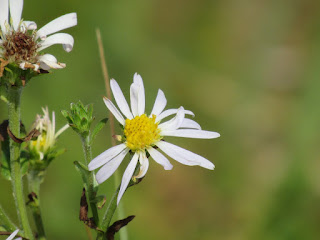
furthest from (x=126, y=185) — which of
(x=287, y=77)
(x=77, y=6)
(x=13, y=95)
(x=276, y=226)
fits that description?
(x=287, y=77)

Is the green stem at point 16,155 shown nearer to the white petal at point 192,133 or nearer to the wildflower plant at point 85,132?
the wildflower plant at point 85,132

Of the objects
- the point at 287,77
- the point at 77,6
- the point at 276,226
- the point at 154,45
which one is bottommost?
the point at 276,226

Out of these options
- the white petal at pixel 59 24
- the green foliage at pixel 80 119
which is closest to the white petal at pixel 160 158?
the green foliage at pixel 80 119

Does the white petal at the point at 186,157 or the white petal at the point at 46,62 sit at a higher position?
the white petal at the point at 46,62

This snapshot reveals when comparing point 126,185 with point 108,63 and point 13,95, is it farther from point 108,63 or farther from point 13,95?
point 108,63

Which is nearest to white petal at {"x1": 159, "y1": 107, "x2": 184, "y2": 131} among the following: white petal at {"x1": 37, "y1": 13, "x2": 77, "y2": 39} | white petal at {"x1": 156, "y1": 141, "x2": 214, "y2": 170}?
white petal at {"x1": 156, "y1": 141, "x2": 214, "y2": 170}

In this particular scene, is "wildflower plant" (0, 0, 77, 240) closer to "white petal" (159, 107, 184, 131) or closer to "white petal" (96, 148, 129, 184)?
"white petal" (96, 148, 129, 184)

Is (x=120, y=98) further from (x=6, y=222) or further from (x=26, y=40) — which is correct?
(x=6, y=222)

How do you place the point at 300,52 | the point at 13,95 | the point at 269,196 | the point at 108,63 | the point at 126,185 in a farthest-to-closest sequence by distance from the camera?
the point at 300,52 → the point at 108,63 → the point at 269,196 → the point at 13,95 → the point at 126,185
